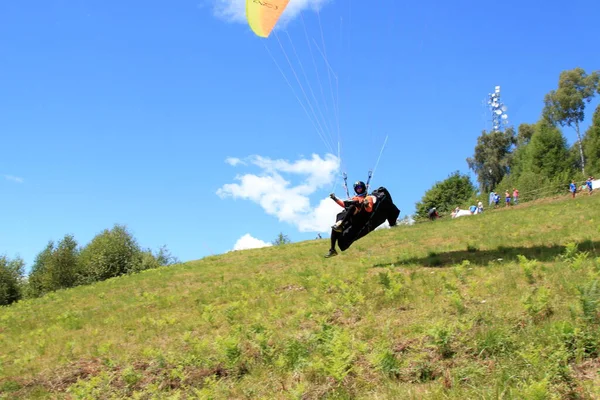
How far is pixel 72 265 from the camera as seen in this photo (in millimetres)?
68438

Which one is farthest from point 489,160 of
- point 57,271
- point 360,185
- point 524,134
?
point 360,185

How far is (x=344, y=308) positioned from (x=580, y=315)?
4271mm

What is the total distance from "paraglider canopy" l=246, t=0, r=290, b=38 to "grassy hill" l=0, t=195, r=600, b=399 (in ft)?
25.0

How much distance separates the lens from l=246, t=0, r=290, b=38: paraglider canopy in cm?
1368

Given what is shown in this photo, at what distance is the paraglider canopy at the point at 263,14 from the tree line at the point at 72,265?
55.4m

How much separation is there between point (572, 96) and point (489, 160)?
19.6m

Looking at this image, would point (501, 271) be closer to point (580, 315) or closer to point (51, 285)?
point (580, 315)

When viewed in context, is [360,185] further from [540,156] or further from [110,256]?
[540,156]

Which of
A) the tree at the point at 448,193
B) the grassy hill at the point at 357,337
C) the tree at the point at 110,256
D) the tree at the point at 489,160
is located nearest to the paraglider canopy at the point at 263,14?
the grassy hill at the point at 357,337

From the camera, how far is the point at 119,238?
7119 centimetres

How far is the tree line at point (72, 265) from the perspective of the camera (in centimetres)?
6481

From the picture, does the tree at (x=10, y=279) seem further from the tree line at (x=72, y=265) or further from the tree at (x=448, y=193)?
the tree at (x=448, y=193)

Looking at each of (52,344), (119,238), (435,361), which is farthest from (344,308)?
(119,238)

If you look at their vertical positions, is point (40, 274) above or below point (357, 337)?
above
